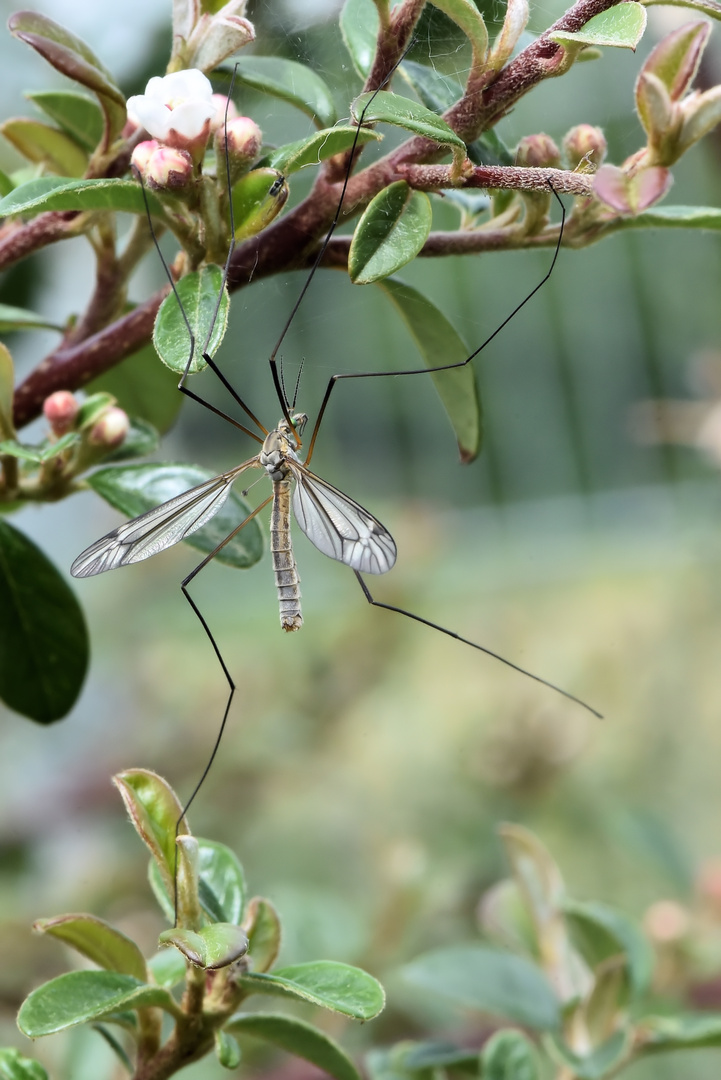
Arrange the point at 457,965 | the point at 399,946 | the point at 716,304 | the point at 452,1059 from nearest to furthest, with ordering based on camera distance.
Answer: the point at 452,1059, the point at 457,965, the point at 399,946, the point at 716,304

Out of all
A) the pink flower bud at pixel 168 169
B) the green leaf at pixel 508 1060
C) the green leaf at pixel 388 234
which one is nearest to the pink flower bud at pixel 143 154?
the pink flower bud at pixel 168 169

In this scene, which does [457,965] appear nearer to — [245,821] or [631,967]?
[631,967]

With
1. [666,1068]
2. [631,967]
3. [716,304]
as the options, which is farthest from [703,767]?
[716,304]

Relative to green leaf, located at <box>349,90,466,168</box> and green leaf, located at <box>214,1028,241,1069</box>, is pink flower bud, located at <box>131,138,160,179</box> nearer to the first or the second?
green leaf, located at <box>349,90,466,168</box>

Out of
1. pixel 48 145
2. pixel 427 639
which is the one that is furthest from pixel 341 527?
pixel 427 639

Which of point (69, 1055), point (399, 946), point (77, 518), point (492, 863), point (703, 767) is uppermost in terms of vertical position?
point (77, 518)
